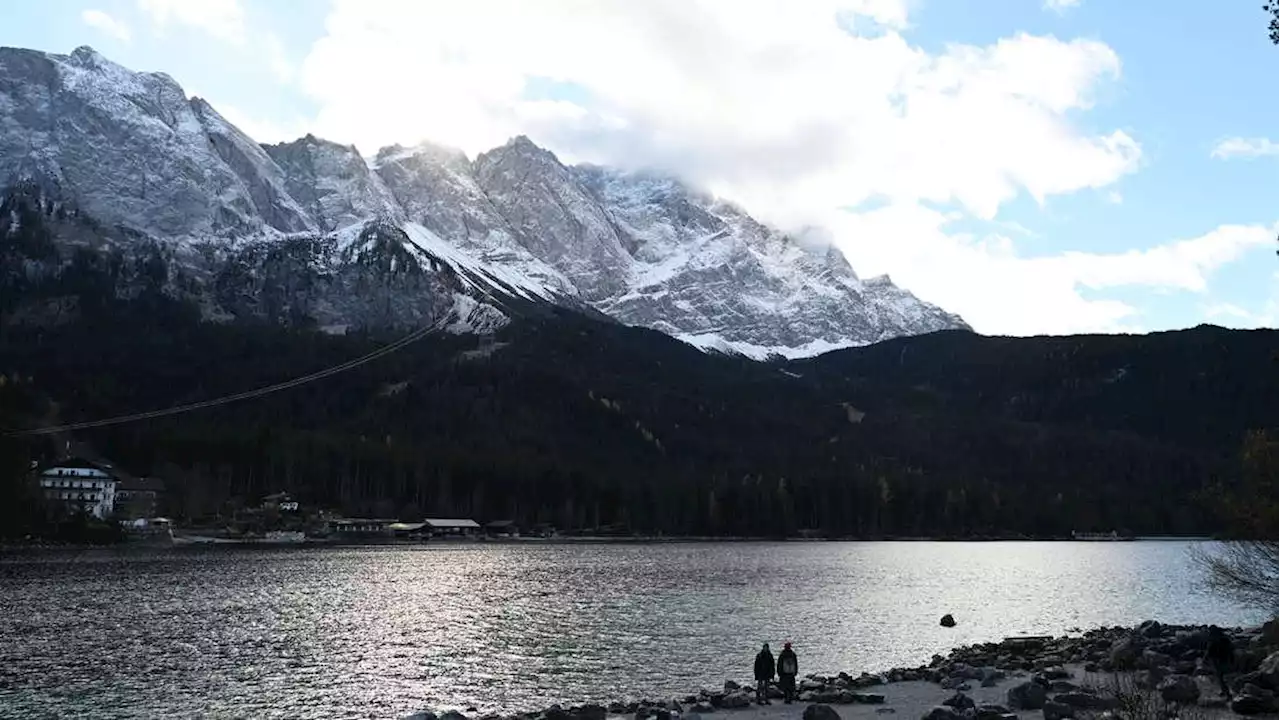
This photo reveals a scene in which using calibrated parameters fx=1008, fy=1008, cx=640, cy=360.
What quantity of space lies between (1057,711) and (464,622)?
50480 mm

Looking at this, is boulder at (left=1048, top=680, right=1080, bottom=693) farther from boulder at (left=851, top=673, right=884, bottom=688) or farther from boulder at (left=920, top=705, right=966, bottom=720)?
boulder at (left=851, top=673, right=884, bottom=688)

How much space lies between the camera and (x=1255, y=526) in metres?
41.0

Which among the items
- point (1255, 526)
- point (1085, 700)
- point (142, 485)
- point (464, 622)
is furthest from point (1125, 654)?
point (142, 485)

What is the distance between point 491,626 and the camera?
7312 centimetres

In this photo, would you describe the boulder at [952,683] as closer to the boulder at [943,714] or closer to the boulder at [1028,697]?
the boulder at [1028,697]

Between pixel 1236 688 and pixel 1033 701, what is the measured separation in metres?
6.68

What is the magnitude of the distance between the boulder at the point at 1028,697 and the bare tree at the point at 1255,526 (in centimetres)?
1181

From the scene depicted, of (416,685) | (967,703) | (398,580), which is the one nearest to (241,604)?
(398,580)

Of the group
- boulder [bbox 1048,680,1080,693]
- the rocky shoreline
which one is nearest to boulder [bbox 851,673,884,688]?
the rocky shoreline

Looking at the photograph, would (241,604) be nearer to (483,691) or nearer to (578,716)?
(483,691)

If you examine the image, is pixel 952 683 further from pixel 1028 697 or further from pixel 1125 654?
pixel 1125 654

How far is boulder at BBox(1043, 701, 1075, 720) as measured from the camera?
107 feet

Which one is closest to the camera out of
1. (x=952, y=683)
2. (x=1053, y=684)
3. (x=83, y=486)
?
(x=1053, y=684)

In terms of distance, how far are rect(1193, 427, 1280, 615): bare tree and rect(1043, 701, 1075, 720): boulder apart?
1298 centimetres
